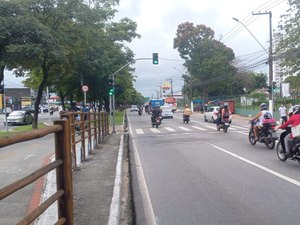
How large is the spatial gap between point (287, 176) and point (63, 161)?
6643 mm

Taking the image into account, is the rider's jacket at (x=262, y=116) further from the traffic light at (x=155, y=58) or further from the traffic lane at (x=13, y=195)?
the traffic light at (x=155, y=58)

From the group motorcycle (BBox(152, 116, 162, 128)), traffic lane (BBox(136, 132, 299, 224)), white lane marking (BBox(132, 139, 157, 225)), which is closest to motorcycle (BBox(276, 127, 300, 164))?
traffic lane (BBox(136, 132, 299, 224))

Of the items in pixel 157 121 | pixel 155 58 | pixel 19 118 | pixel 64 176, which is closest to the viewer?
pixel 64 176

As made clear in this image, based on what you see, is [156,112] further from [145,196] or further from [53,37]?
[145,196]

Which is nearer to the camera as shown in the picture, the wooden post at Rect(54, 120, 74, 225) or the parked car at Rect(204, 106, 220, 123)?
the wooden post at Rect(54, 120, 74, 225)

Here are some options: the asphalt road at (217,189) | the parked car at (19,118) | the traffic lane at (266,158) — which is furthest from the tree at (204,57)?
the asphalt road at (217,189)

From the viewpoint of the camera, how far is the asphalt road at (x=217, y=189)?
6252 mm

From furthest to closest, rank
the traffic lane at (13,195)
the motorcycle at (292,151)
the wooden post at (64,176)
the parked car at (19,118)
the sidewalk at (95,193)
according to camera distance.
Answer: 1. the parked car at (19,118)
2. the motorcycle at (292,151)
3. the sidewalk at (95,193)
4. the traffic lane at (13,195)
5. the wooden post at (64,176)

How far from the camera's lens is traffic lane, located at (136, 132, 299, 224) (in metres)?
6.23

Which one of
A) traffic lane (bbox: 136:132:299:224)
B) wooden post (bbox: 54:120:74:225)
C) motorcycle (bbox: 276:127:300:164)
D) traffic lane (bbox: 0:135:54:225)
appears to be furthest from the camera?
motorcycle (bbox: 276:127:300:164)

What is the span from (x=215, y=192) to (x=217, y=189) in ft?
0.91

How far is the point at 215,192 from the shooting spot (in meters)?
7.89

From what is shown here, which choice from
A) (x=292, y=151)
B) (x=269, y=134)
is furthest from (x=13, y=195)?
(x=269, y=134)

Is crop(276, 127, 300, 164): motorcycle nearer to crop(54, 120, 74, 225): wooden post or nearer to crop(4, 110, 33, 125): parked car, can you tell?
crop(54, 120, 74, 225): wooden post
